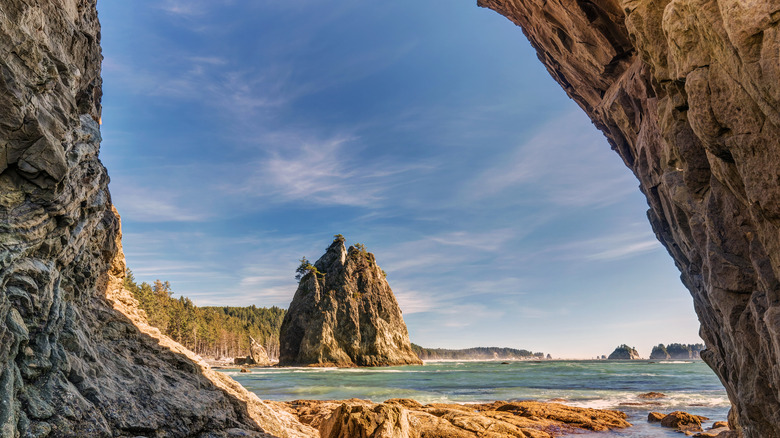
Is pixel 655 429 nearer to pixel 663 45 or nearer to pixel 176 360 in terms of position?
pixel 663 45

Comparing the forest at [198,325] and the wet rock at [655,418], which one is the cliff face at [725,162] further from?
the forest at [198,325]

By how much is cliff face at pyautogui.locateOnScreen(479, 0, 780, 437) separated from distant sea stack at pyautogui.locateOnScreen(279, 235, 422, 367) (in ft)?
228

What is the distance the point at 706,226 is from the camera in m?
9.19

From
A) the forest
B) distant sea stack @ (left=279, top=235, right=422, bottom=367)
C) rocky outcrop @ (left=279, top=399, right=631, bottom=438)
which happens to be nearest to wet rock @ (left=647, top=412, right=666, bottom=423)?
rocky outcrop @ (left=279, top=399, right=631, bottom=438)

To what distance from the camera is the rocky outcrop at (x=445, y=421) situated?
383 inches

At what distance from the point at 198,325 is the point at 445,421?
100 meters

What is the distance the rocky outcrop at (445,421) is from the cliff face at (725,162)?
6.06 metres

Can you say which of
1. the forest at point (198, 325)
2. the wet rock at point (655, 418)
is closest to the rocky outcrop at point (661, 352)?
the forest at point (198, 325)

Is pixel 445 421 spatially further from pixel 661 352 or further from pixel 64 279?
pixel 661 352

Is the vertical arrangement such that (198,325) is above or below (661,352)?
above

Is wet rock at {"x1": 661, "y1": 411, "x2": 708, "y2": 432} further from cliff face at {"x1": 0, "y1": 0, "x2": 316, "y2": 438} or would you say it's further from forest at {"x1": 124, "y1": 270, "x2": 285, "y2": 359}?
forest at {"x1": 124, "y1": 270, "x2": 285, "y2": 359}

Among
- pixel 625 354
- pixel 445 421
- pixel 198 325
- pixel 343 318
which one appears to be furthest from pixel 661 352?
pixel 445 421

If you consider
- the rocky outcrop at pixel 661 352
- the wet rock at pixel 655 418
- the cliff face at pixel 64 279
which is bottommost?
the rocky outcrop at pixel 661 352

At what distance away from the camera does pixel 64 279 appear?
6.05m
